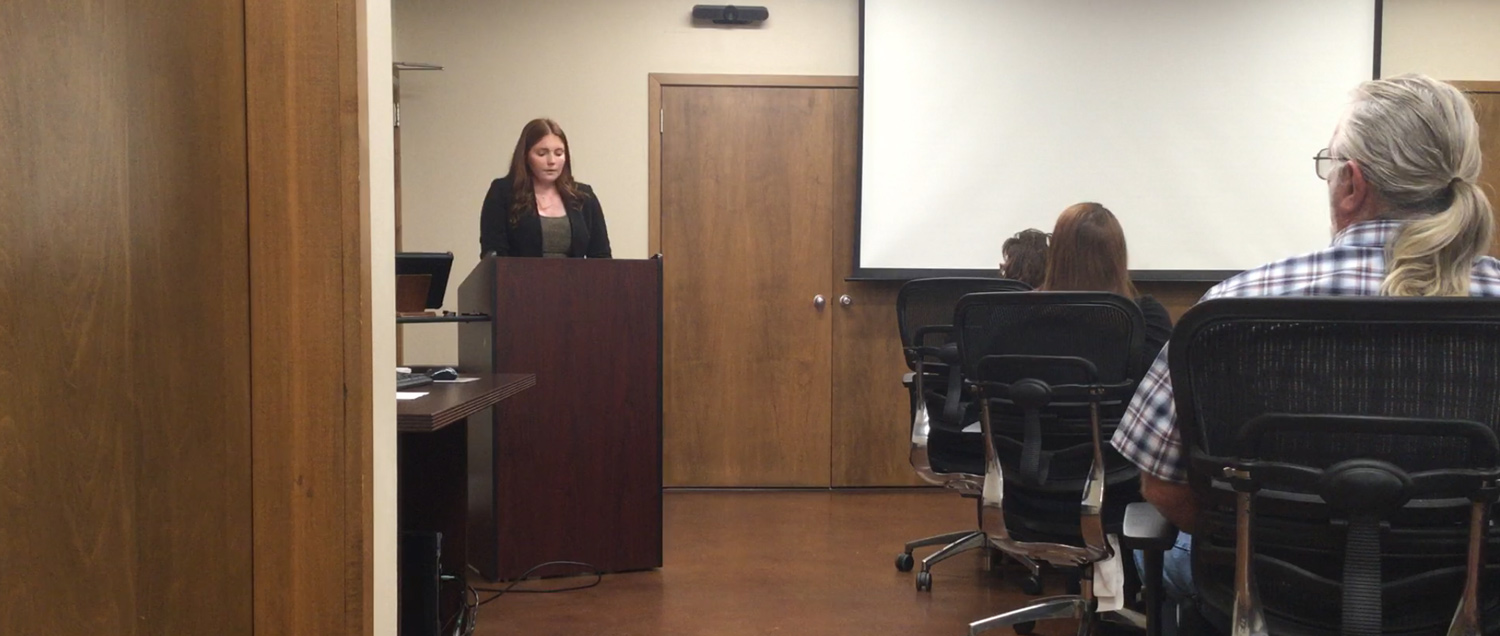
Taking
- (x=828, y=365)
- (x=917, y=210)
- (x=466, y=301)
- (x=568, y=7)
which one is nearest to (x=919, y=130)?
(x=917, y=210)

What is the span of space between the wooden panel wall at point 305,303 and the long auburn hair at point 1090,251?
6.89ft

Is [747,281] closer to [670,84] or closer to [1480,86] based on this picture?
[670,84]

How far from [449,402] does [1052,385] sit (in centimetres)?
133

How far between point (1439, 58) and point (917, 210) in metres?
2.63

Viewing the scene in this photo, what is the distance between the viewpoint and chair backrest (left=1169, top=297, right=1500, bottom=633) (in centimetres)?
136

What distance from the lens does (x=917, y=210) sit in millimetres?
5453

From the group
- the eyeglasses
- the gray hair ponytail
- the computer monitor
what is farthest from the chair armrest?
the computer monitor

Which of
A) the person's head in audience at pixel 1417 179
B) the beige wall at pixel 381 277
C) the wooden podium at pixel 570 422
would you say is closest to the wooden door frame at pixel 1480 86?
the wooden podium at pixel 570 422

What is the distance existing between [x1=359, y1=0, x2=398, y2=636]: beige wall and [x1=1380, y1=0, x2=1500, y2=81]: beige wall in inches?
213

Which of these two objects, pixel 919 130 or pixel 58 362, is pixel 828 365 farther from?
pixel 58 362

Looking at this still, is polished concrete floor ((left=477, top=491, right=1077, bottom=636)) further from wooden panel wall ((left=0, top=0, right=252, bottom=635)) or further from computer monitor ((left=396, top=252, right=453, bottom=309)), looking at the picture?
wooden panel wall ((left=0, top=0, right=252, bottom=635))

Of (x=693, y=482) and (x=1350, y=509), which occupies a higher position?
(x=1350, y=509)

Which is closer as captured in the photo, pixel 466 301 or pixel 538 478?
pixel 538 478

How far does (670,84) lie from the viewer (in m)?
5.46
